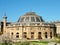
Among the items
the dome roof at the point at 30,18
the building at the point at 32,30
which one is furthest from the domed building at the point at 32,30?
the dome roof at the point at 30,18

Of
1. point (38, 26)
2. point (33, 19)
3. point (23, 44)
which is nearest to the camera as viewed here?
point (23, 44)

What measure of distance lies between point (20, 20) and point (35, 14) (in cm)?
569

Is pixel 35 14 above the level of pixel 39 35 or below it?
above

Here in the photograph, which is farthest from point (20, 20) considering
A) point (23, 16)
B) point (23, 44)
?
point (23, 44)

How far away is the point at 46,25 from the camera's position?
2835 inches

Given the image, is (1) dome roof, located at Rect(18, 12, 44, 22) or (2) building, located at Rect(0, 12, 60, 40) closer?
(2) building, located at Rect(0, 12, 60, 40)

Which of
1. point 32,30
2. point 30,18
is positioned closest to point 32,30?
point 32,30

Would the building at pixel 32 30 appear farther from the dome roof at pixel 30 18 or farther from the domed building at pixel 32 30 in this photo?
the dome roof at pixel 30 18

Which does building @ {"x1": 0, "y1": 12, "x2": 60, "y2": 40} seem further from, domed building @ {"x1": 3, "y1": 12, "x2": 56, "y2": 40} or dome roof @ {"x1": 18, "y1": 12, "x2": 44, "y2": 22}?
dome roof @ {"x1": 18, "y1": 12, "x2": 44, "y2": 22}

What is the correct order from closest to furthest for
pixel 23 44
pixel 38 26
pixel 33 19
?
pixel 23 44
pixel 38 26
pixel 33 19

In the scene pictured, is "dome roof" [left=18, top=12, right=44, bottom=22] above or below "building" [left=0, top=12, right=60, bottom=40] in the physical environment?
above

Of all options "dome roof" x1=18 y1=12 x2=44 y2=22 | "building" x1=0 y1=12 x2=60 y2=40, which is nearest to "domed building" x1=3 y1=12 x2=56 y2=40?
"building" x1=0 y1=12 x2=60 y2=40

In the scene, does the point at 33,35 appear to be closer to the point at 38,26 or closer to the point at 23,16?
the point at 38,26

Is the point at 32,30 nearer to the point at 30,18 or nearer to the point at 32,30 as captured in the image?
the point at 32,30
